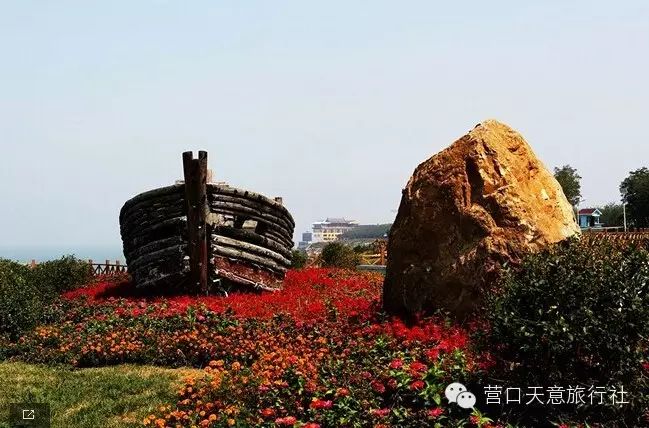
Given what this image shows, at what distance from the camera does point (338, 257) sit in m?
29.4

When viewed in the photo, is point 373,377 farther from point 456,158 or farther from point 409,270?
point 456,158

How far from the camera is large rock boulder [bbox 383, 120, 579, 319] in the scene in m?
10.1

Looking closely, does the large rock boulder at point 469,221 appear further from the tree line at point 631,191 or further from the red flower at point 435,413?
the tree line at point 631,191

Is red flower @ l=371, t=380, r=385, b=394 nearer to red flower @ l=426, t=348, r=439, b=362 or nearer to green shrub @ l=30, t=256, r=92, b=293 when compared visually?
red flower @ l=426, t=348, r=439, b=362

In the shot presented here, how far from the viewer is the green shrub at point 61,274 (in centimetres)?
1884

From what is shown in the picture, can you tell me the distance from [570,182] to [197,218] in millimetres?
65596

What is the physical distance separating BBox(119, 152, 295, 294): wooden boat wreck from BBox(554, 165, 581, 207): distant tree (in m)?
61.2

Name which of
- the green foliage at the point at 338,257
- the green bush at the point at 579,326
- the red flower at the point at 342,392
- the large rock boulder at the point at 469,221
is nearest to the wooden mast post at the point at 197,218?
the large rock boulder at the point at 469,221

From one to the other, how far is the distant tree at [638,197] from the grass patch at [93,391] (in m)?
66.9

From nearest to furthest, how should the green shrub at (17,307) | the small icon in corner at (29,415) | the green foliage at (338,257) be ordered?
1. the small icon in corner at (29,415)
2. the green shrub at (17,307)
3. the green foliage at (338,257)

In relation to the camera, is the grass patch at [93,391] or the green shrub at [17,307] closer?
the grass patch at [93,391]

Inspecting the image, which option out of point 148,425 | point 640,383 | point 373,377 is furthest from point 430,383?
point 148,425

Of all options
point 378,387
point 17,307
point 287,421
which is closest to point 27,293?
point 17,307

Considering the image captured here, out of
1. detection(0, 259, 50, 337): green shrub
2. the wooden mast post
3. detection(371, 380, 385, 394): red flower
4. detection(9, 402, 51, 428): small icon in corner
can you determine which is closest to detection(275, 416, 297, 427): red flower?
detection(371, 380, 385, 394): red flower
